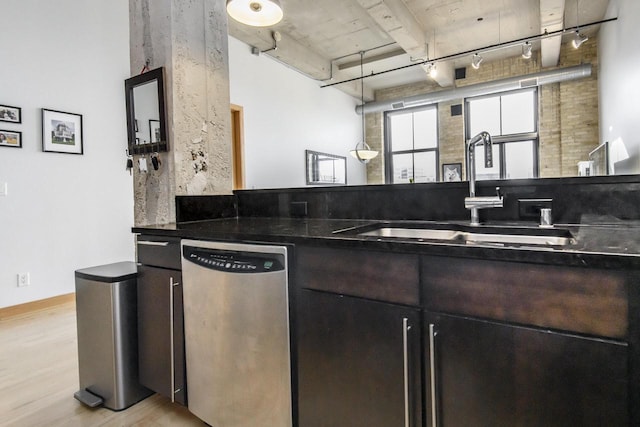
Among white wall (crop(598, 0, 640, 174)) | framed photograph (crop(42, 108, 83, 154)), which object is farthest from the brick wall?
framed photograph (crop(42, 108, 83, 154))

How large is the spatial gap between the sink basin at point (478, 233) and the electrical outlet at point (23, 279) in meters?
3.34

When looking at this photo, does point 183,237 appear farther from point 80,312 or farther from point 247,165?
point 247,165

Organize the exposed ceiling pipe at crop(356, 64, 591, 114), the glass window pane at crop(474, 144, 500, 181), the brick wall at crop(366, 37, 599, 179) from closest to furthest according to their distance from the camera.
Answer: the exposed ceiling pipe at crop(356, 64, 591, 114), the brick wall at crop(366, 37, 599, 179), the glass window pane at crop(474, 144, 500, 181)

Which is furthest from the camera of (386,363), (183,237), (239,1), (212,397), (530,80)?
(530,80)

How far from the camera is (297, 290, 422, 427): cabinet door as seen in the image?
104 cm

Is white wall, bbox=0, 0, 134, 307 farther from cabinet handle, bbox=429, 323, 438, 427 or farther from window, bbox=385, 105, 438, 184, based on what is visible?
window, bbox=385, 105, 438, 184

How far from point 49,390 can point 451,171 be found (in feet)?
24.6

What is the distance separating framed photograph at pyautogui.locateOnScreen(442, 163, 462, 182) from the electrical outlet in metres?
6.99

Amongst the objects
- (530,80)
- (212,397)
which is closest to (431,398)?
(212,397)

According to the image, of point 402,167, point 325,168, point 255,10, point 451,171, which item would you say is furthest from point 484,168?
point 255,10

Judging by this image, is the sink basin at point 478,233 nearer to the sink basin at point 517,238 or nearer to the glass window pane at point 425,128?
the sink basin at point 517,238

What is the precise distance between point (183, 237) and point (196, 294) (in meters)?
0.26

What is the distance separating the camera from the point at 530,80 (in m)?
6.19

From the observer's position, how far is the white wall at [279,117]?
5.11m
